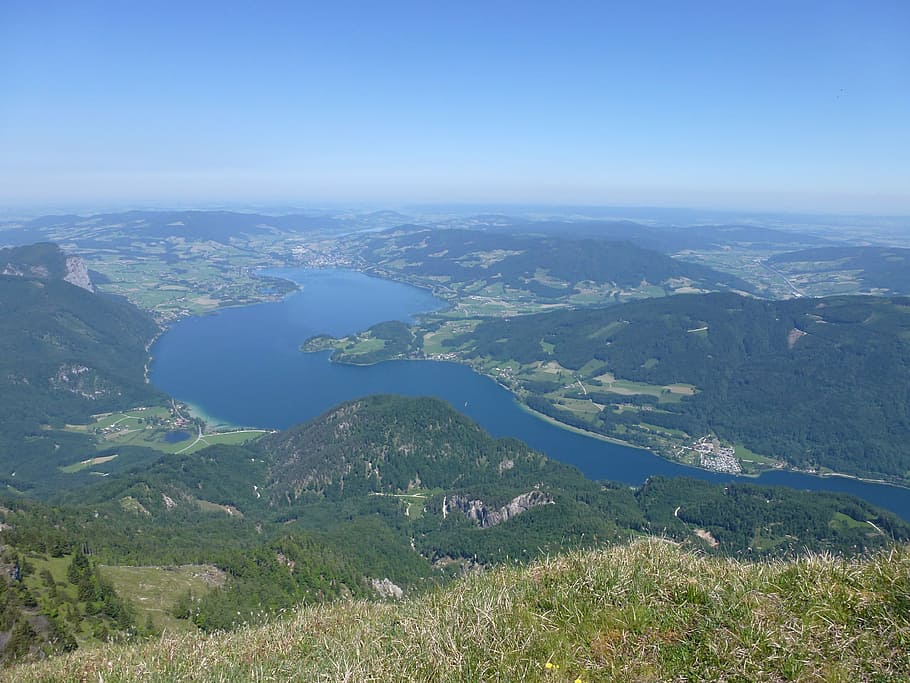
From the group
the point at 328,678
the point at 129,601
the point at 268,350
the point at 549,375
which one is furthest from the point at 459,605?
the point at 268,350

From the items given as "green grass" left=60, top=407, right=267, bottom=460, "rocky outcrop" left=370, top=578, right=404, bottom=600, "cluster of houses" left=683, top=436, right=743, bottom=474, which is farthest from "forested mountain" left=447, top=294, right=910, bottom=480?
"rocky outcrop" left=370, top=578, right=404, bottom=600

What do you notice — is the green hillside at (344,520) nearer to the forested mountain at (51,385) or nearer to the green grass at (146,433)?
the green grass at (146,433)

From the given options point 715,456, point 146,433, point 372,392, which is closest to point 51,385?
point 146,433

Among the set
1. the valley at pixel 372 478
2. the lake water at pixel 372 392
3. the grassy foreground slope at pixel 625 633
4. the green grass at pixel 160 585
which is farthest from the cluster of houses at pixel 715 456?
the grassy foreground slope at pixel 625 633

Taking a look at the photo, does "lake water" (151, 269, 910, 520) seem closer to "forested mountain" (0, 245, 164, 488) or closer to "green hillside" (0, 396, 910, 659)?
"forested mountain" (0, 245, 164, 488)

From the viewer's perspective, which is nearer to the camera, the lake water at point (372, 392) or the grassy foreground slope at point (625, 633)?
the grassy foreground slope at point (625, 633)

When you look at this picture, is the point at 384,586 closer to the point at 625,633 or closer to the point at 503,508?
the point at 503,508
